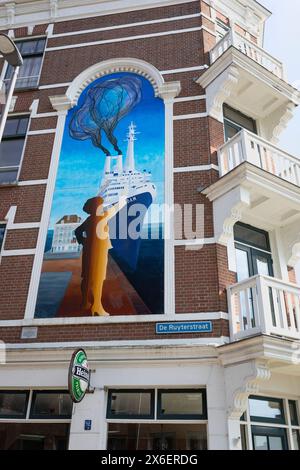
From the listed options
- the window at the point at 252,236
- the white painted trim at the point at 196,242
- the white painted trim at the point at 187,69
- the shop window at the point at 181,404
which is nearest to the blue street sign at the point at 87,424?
the shop window at the point at 181,404

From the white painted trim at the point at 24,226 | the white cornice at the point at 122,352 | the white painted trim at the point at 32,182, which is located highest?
the white painted trim at the point at 32,182

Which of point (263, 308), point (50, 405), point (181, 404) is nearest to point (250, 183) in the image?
point (263, 308)

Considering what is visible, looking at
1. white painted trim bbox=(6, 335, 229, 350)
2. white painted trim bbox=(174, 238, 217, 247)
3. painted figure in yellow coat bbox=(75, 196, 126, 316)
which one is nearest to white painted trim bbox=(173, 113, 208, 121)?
painted figure in yellow coat bbox=(75, 196, 126, 316)

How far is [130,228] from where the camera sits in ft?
31.3

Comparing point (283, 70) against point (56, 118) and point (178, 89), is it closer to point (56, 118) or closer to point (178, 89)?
point (178, 89)

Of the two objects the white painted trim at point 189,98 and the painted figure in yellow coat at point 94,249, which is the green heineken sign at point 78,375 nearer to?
the painted figure in yellow coat at point 94,249

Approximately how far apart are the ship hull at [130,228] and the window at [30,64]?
5564 mm

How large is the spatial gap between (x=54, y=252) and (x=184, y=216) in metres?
3.07

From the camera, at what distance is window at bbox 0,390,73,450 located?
799cm

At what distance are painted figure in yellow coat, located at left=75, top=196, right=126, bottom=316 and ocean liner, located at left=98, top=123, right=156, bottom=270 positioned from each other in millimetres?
155

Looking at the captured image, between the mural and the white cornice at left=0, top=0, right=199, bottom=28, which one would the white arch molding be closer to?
the mural

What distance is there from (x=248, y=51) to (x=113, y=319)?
319 inches

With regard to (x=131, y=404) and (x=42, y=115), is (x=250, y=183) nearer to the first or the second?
(x=131, y=404)

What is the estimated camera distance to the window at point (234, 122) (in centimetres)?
1094
